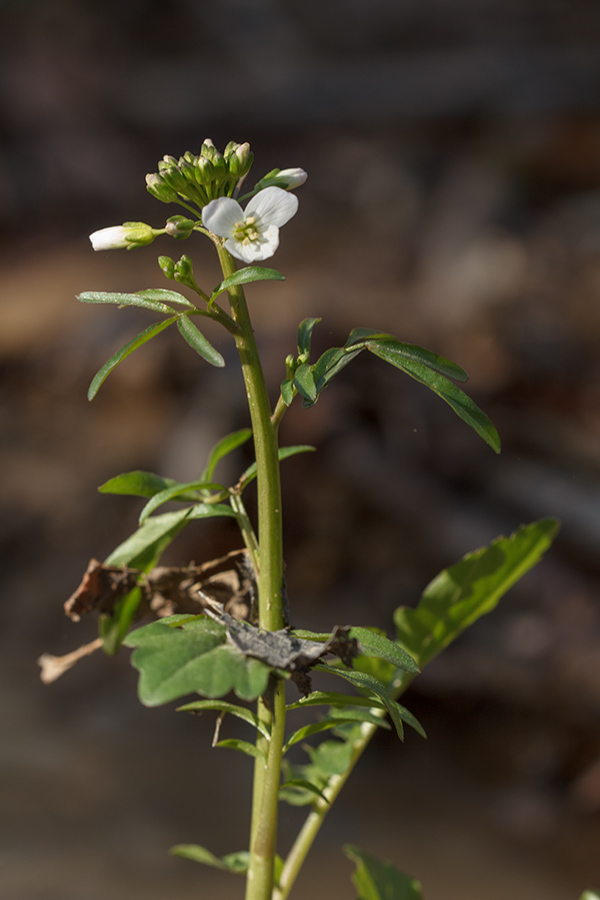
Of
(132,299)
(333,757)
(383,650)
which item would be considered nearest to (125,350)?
(132,299)

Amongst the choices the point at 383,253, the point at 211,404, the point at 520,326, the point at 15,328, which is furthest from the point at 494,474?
the point at 15,328

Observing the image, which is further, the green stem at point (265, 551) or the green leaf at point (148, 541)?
the green leaf at point (148, 541)

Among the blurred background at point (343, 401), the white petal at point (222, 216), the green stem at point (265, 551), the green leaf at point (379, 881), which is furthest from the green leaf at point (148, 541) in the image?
the blurred background at point (343, 401)

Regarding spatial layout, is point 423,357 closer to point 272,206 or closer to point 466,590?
point 272,206

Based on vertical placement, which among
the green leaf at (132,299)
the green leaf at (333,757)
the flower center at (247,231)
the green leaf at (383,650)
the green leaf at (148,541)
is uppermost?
the flower center at (247,231)

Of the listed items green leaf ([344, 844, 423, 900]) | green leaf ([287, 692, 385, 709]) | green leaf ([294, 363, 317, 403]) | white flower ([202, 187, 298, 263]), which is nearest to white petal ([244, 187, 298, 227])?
white flower ([202, 187, 298, 263])

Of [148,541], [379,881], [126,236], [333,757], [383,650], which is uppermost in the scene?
[126,236]

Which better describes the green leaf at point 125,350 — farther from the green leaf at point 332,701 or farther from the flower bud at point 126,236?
the green leaf at point 332,701
